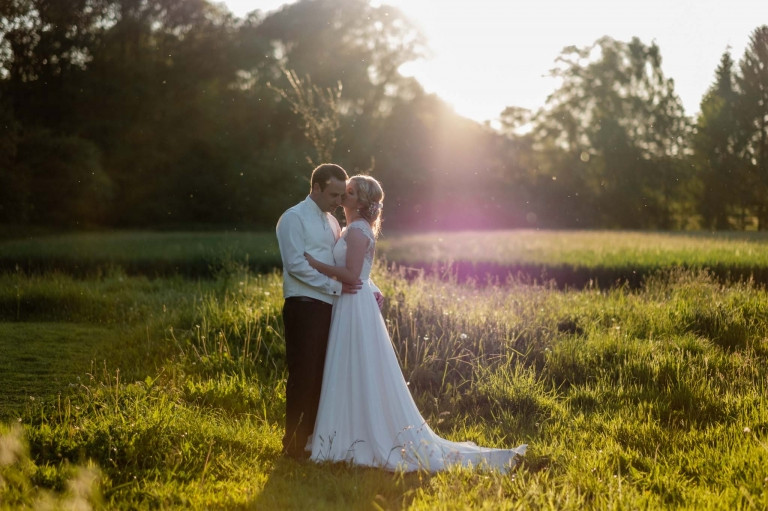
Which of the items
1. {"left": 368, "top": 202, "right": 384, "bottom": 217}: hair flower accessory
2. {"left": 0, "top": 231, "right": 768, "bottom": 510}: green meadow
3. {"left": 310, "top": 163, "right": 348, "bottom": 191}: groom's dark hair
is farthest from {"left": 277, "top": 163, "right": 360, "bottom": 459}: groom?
{"left": 0, "top": 231, "right": 768, "bottom": 510}: green meadow

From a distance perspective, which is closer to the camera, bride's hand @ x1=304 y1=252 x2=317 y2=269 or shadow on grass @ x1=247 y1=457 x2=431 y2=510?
shadow on grass @ x1=247 y1=457 x2=431 y2=510

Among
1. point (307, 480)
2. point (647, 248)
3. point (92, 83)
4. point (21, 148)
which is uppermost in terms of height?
point (92, 83)

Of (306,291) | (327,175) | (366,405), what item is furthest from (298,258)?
(366,405)

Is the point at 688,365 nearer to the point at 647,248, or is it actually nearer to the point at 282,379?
the point at 282,379

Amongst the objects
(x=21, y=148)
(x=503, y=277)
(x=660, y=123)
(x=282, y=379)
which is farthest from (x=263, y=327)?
(x=660, y=123)

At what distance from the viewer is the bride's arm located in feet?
16.7

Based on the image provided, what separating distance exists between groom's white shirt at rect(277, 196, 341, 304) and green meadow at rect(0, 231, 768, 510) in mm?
1301

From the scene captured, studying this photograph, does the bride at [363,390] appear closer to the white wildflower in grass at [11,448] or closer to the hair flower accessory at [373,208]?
the hair flower accessory at [373,208]

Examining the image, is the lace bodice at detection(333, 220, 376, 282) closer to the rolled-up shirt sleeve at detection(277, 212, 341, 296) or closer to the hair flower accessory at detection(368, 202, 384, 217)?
the hair flower accessory at detection(368, 202, 384, 217)

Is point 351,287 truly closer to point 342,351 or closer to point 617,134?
point 342,351

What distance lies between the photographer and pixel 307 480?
477 centimetres

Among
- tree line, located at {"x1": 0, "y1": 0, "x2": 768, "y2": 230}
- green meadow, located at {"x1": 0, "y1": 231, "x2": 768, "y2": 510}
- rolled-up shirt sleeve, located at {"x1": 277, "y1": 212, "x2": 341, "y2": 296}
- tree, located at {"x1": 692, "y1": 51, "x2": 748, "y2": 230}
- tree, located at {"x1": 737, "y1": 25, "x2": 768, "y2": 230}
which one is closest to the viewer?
green meadow, located at {"x1": 0, "y1": 231, "x2": 768, "y2": 510}

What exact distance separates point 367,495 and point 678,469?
229 centimetres

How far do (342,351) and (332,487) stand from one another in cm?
105
